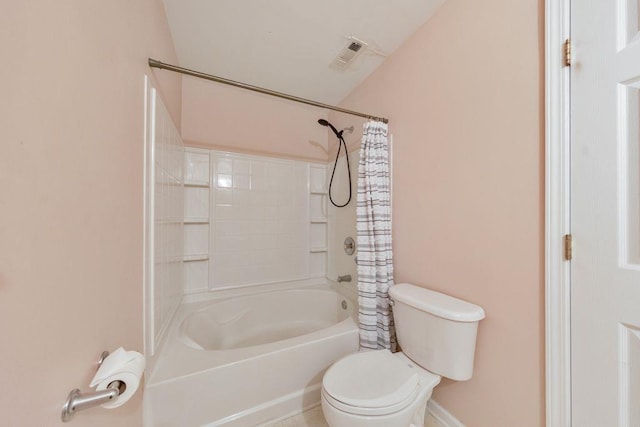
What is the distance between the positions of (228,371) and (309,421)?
0.56 m

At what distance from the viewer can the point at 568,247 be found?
78 centimetres

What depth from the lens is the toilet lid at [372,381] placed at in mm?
928

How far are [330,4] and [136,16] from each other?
0.93m

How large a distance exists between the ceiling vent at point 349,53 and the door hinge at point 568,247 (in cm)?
152

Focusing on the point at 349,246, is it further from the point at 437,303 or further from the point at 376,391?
the point at 376,391

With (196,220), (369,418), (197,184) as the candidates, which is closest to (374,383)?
(369,418)

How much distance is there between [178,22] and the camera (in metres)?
1.37

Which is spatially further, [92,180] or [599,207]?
[599,207]

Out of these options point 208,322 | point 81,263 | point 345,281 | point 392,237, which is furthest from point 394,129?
point 208,322

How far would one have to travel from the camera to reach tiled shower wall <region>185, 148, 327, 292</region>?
1924mm

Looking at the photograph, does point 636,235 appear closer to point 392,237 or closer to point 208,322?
point 392,237

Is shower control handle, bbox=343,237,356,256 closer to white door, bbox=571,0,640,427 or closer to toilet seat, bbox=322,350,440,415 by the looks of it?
toilet seat, bbox=322,350,440,415

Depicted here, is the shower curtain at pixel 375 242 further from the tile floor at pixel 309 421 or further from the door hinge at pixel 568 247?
the door hinge at pixel 568 247

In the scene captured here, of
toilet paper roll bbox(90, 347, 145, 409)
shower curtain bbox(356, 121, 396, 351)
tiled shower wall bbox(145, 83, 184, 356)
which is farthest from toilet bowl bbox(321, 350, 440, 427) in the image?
tiled shower wall bbox(145, 83, 184, 356)
